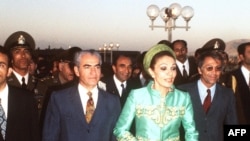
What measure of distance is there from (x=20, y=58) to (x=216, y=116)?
3.39m

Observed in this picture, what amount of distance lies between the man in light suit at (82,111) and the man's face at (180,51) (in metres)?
5.07

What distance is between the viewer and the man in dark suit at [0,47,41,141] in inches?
167

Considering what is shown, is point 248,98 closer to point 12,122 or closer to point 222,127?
point 222,127

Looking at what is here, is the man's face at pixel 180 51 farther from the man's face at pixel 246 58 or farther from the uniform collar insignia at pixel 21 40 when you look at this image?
the uniform collar insignia at pixel 21 40

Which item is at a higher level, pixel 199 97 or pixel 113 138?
pixel 199 97

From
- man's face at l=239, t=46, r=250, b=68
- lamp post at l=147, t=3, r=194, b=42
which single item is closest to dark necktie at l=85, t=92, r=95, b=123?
man's face at l=239, t=46, r=250, b=68

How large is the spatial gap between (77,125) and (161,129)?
929 mm

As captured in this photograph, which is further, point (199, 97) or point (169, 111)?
point (199, 97)

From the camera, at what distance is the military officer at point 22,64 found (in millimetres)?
6438

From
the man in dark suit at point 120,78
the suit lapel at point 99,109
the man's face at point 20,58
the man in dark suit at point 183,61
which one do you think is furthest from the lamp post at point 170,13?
the suit lapel at point 99,109

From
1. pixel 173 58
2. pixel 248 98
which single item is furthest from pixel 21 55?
pixel 248 98

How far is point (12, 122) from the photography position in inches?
168

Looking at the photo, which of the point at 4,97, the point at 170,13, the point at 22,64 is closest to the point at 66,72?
the point at 22,64

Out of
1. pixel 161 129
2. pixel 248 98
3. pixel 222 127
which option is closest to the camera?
pixel 161 129
